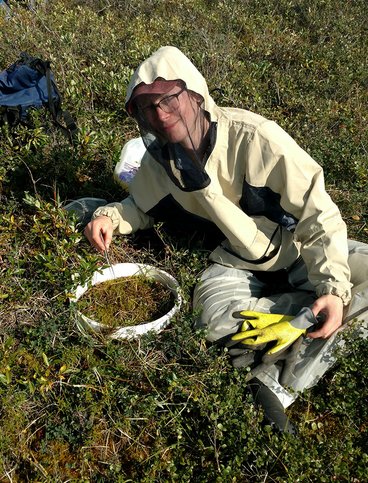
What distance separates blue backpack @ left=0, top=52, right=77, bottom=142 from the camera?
451cm

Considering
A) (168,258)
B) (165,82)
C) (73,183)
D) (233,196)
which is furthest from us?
(73,183)

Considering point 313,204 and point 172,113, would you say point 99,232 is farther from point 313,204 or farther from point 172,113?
point 313,204

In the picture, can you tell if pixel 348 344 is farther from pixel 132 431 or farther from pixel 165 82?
pixel 165 82

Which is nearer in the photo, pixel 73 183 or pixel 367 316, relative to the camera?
pixel 367 316

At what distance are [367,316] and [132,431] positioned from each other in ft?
4.98

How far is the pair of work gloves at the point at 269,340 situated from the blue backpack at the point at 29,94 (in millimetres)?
2505

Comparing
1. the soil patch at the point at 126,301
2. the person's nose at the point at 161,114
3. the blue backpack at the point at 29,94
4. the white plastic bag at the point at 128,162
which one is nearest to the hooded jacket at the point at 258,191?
the person's nose at the point at 161,114

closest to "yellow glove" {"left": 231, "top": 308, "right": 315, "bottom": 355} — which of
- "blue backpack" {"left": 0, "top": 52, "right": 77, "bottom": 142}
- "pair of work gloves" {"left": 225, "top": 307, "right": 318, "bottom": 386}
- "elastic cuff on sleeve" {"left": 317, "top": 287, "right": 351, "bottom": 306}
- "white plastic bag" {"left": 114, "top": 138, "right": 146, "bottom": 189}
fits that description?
"pair of work gloves" {"left": 225, "top": 307, "right": 318, "bottom": 386}

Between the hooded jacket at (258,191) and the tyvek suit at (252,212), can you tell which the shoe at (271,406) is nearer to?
the tyvek suit at (252,212)

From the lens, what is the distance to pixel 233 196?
3.12 m

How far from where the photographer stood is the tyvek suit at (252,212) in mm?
2789

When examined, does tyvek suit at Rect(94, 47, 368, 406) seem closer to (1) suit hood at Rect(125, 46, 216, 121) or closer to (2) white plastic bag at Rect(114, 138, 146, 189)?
(1) suit hood at Rect(125, 46, 216, 121)

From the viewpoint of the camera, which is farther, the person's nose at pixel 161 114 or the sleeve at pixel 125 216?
the sleeve at pixel 125 216

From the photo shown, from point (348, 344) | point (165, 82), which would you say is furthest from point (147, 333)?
point (165, 82)
